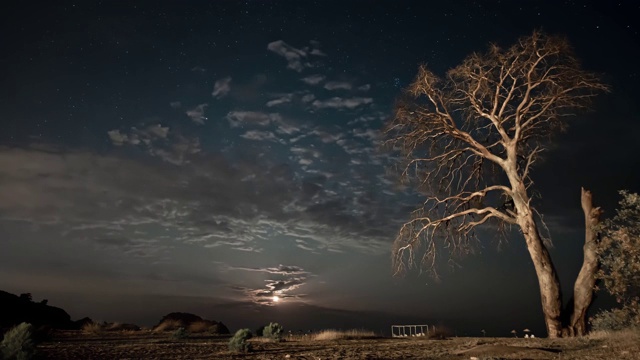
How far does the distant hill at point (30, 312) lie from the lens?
31031 mm

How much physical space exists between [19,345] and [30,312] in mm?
30840

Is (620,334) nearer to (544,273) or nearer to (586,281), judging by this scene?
(586,281)

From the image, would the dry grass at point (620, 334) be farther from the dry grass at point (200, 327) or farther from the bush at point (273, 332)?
the dry grass at point (200, 327)

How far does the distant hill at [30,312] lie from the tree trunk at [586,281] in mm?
31199

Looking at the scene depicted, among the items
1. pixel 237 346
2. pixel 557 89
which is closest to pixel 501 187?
pixel 557 89

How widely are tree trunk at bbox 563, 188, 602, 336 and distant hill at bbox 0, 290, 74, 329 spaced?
3120cm

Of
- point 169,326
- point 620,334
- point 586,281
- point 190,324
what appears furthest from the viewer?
point 190,324

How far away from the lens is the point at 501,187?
19.4 meters

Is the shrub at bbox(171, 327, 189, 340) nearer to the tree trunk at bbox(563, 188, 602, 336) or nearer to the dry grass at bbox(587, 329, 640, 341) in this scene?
the dry grass at bbox(587, 329, 640, 341)

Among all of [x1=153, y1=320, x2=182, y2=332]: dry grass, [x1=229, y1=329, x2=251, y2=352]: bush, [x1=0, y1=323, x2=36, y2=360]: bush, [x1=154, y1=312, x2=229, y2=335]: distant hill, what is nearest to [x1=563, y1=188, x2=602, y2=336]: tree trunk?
[x1=229, y1=329, x2=251, y2=352]: bush

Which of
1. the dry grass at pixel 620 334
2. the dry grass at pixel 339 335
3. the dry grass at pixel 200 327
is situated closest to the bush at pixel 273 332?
the dry grass at pixel 339 335

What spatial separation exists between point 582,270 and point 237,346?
13.2 m

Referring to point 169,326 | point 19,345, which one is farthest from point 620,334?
point 169,326

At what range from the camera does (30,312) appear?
34.3 m
